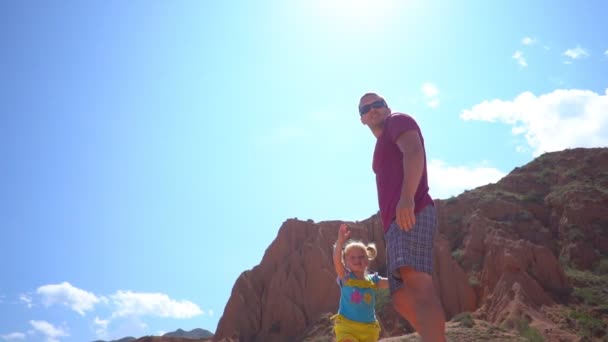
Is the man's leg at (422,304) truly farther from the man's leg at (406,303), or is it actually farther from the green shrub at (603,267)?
the green shrub at (603,267)

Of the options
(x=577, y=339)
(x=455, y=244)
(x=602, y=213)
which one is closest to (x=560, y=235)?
(x=602, y=213)

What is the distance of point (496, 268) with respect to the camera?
910 inches

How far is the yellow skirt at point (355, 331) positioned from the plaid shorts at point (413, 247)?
0.77 metres

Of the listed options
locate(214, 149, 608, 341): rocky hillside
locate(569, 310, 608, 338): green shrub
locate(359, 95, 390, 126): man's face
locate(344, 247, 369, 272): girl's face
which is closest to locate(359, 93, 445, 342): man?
locate(359, 95, 390, 126): man's face

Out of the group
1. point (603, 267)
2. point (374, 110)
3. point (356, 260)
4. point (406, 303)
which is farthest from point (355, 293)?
point (603, 267)

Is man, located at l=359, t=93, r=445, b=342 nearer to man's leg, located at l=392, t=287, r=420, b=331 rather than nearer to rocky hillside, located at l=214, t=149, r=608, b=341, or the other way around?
man's leg, located at l=392, t=287, r=420, b=331

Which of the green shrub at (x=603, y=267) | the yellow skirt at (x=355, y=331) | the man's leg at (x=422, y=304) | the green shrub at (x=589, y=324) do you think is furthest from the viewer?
the green shrub at (x=603, y=267)

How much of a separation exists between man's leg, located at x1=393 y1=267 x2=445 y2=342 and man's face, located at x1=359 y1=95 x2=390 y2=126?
54.6 inches

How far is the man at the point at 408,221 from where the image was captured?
3260 millimetres

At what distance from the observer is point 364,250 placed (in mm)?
4590

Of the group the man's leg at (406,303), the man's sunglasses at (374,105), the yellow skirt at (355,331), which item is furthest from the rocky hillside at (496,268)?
the man's sunglasses at (374,105)

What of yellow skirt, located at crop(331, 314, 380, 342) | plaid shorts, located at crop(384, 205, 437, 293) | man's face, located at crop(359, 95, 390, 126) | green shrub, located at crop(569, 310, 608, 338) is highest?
man's face, located at crop(359, 95, 390, 126)

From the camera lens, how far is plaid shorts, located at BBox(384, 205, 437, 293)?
3.38m

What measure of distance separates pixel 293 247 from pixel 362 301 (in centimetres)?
2821
